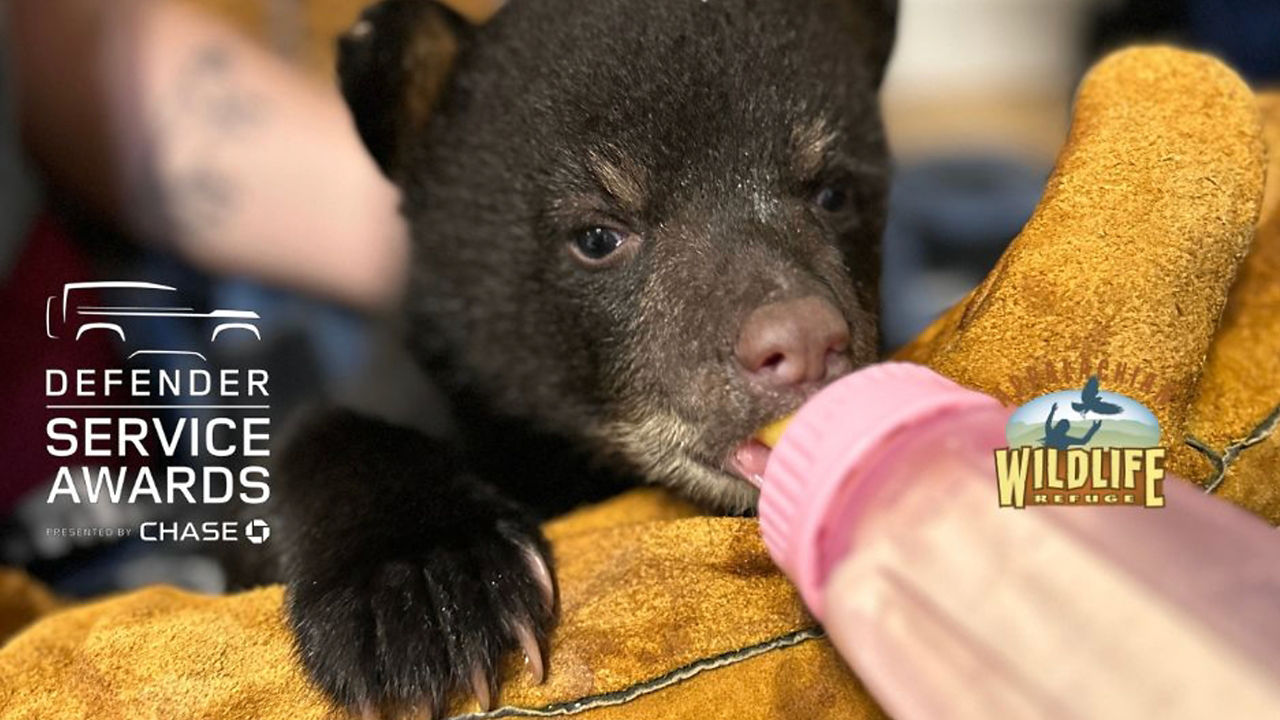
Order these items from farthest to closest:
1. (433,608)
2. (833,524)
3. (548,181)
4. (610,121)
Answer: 1. (548,181)
2. (610,121)
3. (433,608)
4. (833,524)

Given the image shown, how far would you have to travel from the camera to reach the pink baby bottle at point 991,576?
743mm

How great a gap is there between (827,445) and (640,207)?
2.60 ft

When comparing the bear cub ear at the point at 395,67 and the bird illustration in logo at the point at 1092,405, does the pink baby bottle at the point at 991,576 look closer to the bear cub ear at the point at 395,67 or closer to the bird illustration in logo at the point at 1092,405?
the bird illustration in logo at the point at 1092,405

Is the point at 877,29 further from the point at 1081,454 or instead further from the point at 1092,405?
the point at 1081,454

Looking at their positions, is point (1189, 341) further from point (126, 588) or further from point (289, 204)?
point (289, 204)

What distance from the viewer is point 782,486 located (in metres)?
0.95

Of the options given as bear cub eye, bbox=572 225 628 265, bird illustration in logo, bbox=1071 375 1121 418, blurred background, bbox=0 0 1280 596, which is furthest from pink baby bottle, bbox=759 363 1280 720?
blurred background, bbox=0 0 1280 596

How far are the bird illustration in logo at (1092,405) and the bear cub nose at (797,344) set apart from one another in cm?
30

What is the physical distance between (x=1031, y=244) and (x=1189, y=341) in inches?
7.6

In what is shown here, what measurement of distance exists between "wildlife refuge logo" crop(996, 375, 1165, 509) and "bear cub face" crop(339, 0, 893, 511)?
33cm

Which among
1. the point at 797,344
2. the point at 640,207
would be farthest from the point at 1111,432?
the point at 640,207

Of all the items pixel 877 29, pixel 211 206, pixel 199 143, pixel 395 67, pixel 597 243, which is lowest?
pixel 211 206

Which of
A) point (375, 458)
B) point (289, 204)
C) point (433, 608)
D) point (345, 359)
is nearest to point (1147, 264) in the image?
point (433, 608)

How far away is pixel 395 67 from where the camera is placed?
1.94 m
